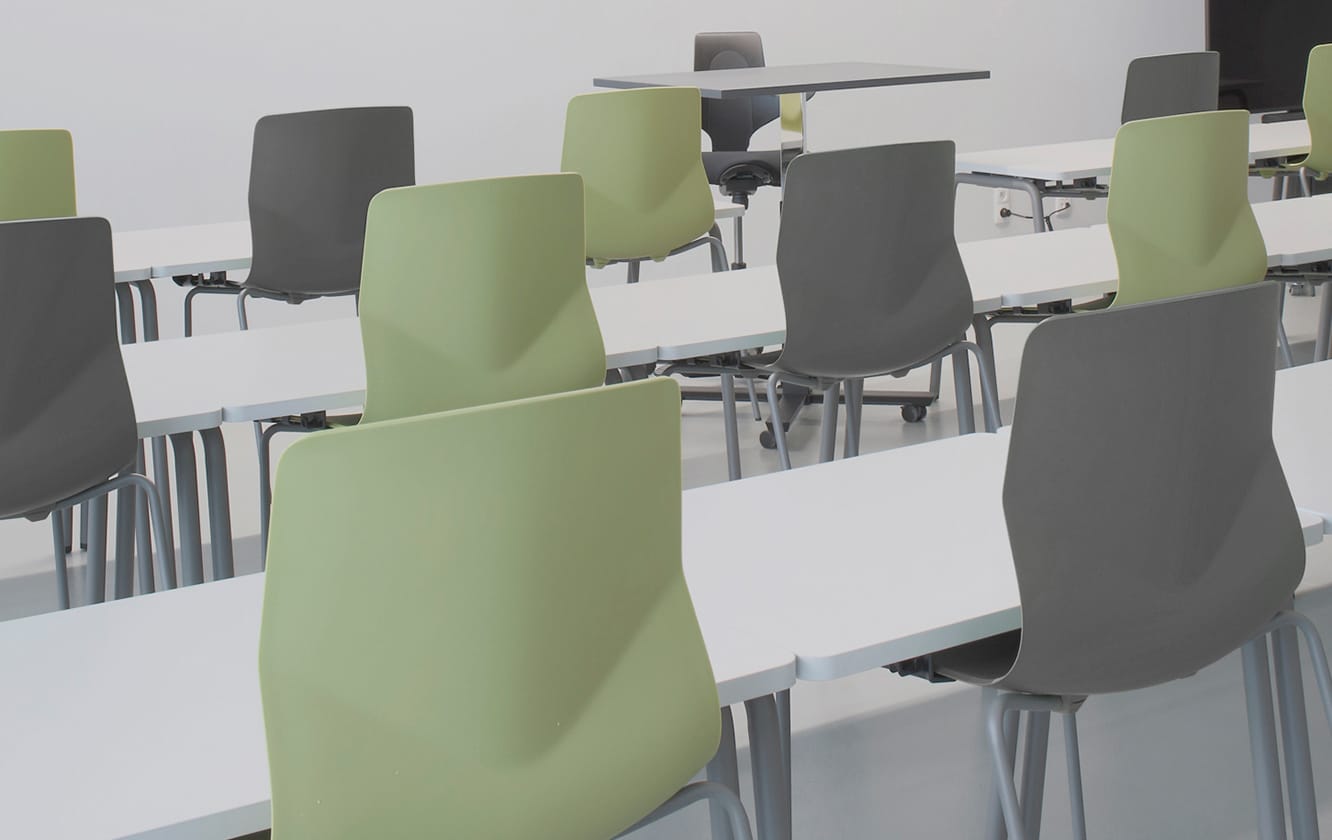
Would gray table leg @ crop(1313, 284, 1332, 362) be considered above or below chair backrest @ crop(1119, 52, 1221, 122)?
below

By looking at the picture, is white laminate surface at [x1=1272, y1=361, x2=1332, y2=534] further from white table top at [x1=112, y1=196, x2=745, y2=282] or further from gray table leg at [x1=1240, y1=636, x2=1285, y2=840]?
white table top at [x1=112, y1=196, x2=745, y2=282]

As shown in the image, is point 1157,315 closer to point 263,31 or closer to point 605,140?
point 605,140

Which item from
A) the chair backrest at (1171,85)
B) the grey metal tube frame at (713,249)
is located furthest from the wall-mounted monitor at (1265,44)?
the grey metal tube frame at (713,249)

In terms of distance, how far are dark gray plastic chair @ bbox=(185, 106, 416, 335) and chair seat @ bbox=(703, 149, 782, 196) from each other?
1.92 metres

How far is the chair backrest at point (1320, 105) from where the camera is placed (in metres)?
5.05

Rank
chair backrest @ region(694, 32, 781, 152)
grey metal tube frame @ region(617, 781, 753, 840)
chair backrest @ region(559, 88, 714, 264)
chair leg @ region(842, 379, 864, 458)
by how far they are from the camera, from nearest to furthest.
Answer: grey metal tube frame @ region(617, 781, 753, 840) < chair leg @ region(842, 379, 864, 458) < chair backrest @ region(559, 88, 714, 264) < chair backrest @ region(694, 32, 781, 152)

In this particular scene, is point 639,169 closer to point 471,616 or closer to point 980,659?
point 980,659

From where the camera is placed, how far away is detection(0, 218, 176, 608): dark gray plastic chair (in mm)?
2271

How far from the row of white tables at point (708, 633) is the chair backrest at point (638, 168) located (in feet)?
7.32

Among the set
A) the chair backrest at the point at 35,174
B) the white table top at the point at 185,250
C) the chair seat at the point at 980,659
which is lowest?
the chair seat at the point at 980,659

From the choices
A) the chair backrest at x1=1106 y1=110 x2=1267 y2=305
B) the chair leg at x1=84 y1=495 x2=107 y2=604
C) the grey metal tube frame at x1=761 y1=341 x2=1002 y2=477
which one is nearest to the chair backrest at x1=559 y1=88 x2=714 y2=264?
the grey metal tube frame at x1=761 y1=341 x2=1002 y2=477

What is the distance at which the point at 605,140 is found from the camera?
4.10 metres

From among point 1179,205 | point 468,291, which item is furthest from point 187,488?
point 1179,205

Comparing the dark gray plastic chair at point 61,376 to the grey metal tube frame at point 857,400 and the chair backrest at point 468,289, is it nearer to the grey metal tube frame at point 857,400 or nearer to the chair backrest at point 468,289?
the chair backrest at point 468,289
